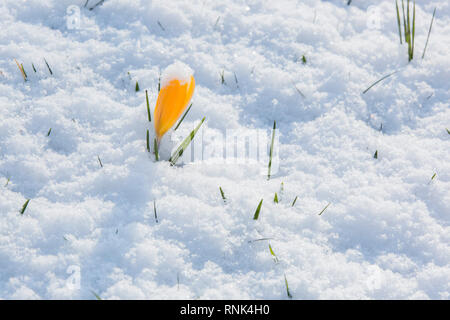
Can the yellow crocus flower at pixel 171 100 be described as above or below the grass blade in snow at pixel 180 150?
above

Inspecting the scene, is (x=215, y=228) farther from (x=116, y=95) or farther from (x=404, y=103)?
(x=404, y=103)

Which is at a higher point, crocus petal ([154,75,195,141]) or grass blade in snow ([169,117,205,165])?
crocus petal ([154,75,195,141])

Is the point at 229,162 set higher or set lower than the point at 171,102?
lower

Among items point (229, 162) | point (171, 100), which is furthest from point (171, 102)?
point (229, 162)

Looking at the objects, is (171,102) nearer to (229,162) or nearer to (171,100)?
(171,100)

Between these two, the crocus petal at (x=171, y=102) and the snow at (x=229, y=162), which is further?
the crocus petal at (x=171, y=102)
